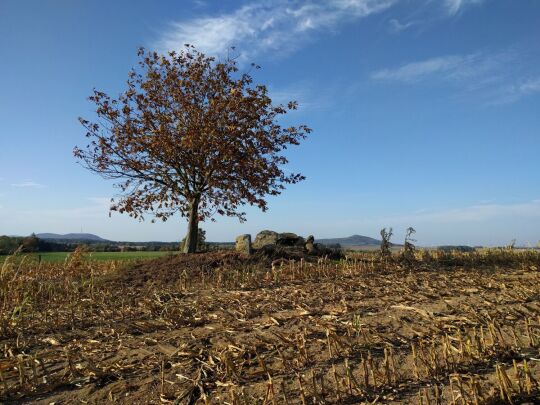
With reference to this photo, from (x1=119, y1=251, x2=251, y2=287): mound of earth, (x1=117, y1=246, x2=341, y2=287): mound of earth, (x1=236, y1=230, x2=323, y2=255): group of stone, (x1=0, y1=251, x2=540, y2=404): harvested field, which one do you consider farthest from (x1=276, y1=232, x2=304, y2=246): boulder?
(x1=0, y1=251, x2=540, y2=404): harvested field

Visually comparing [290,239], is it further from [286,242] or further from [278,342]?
[278,342]

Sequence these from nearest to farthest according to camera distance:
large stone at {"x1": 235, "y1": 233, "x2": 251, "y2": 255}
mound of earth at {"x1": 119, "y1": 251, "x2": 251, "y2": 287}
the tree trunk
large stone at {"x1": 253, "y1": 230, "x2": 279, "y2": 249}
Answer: mound of earth at {"x1": 119, "y1": 251, "x2": 251, "y2": 287}, large stone at {"x1": 235, "y1": 233, "x2": 251, "y2": 255}, the tree trunk, large stone at {"x1": 253, "y1": 230, "x2": 279, "y2": 249}

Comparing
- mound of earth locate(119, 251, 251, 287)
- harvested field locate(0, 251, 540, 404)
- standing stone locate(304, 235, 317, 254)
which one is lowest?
harvested field locate(0, 251, 540, 404)

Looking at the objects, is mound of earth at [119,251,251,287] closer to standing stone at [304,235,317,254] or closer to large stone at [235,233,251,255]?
large stone at [235,233,251,255]

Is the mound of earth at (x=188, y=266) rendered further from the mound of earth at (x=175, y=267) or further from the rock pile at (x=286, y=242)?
the rock pile at (x=286, y=242)

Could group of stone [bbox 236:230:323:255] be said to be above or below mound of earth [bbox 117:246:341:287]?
above

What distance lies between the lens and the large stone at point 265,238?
20.0 meters

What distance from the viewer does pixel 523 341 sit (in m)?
5.57

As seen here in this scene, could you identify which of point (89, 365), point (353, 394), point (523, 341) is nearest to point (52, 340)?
point (89, 365)

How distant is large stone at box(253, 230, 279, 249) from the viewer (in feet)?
65.5

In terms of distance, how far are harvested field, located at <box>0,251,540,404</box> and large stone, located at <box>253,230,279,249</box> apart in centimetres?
929

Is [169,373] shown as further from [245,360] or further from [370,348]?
[370,348]

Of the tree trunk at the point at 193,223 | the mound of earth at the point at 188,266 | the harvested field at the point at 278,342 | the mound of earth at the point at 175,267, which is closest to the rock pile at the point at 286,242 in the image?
the tree trunk at the point at 193,223

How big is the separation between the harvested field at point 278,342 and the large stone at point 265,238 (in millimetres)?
9292
